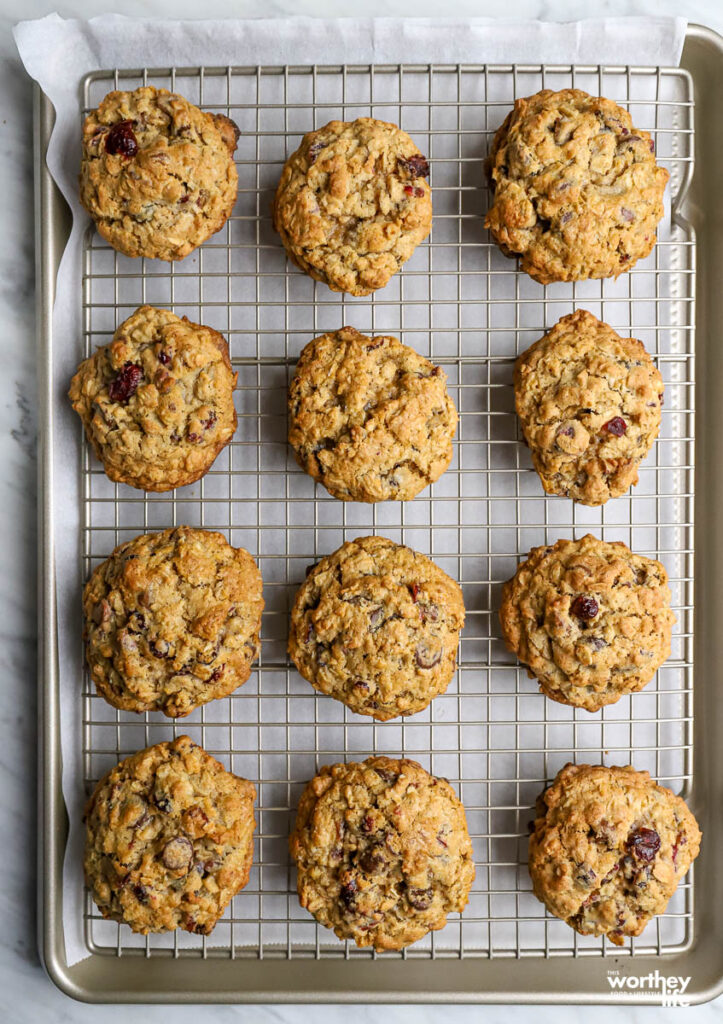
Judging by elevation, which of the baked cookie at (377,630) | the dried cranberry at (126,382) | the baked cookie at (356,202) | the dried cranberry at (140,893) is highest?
the baked cookie at (356,202)

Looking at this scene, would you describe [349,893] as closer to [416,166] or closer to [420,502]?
[420,502]

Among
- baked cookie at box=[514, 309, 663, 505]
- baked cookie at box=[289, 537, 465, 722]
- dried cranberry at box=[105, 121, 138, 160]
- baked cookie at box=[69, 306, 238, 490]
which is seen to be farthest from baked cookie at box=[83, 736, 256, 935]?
dried cranberry at box=[105, 121, 138, 160]

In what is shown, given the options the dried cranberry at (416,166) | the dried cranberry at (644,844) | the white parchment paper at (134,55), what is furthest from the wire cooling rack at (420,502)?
the dried cranberry at (644,844)

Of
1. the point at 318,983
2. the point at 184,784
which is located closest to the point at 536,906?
the point at 318,983

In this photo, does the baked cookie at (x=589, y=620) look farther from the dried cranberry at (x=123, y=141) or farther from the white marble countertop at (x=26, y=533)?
the dried cranberry at (x=123, y=141)

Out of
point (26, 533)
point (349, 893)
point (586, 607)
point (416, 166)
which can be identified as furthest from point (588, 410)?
point (26, 533)

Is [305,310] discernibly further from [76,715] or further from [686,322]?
[76,715]

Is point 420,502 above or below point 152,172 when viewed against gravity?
below
